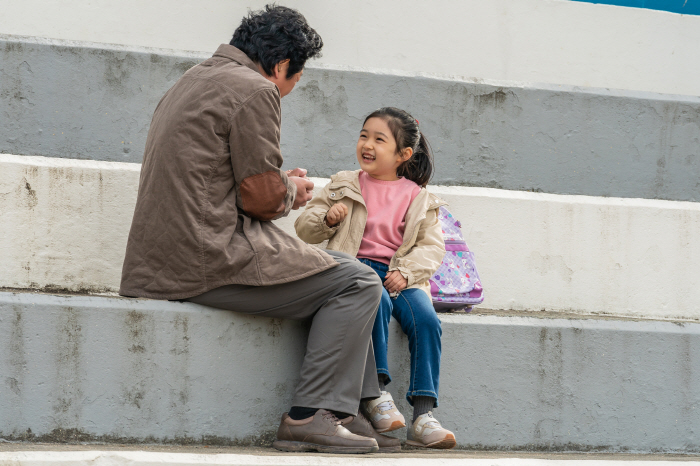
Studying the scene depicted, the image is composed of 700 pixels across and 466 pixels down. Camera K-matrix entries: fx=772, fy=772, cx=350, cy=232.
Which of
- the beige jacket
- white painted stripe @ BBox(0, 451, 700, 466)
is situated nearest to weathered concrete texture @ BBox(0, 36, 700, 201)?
the beige jacket

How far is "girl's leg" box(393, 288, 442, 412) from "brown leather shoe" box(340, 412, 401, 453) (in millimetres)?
164

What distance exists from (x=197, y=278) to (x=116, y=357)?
45 centimetres

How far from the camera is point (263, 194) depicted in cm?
298

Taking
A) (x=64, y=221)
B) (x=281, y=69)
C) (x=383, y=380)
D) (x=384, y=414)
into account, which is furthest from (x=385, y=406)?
(x=64, y=221)

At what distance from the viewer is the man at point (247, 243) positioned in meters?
2.94

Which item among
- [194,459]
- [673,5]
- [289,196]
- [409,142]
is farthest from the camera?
[673,5]

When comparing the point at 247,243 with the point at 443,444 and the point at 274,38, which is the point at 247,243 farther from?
the point at 443,444

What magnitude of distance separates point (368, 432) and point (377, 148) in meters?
1.30

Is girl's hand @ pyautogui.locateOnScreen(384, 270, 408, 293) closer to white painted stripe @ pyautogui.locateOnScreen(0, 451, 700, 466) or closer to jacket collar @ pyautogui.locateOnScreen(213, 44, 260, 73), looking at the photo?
white painted stripe @ pyautogui.locateOnScreen(0, 451, 700, 466)

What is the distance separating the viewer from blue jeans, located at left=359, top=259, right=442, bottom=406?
3.24 m

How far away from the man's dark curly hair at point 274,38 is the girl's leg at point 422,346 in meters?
1.15

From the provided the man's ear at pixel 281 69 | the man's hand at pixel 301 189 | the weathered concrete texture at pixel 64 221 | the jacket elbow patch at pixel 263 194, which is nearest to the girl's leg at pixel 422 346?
the man's hand at pixel 301 189

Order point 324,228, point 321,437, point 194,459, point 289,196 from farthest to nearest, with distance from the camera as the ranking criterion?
point 324,228 < point 289,196 < point 321,437 < point 194,459

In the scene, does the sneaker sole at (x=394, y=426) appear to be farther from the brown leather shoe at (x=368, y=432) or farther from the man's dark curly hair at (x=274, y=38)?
the man's dark curly hair at (x=274, y=38)
